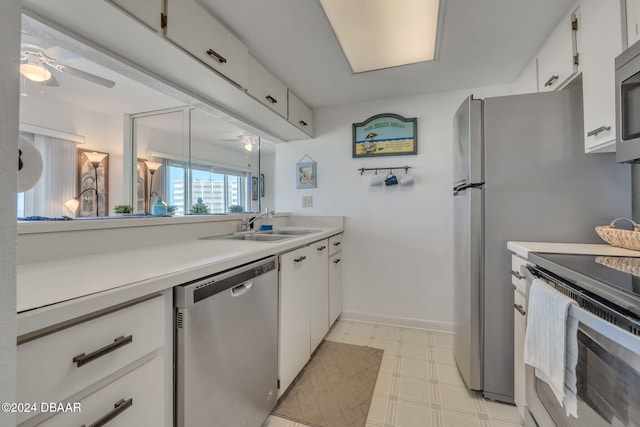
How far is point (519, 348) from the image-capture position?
129 cm

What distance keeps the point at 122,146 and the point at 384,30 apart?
319 cm

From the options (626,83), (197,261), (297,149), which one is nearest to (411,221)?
(297,149)

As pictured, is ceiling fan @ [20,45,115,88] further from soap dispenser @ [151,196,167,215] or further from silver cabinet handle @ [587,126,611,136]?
silver cabinet handle @ [587,126,611,136]

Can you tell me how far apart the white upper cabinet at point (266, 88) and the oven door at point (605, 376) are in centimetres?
192

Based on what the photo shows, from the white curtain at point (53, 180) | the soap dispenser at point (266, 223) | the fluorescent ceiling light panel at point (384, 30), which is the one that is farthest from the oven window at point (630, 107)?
the white curtain at point (53, 180)

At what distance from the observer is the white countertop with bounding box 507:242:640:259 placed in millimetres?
1108

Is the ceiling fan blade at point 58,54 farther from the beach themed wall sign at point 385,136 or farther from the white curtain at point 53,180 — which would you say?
the beach themed wall sign at point 385,136

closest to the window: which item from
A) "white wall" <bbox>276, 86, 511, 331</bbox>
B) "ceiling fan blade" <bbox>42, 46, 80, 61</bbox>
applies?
"white wall" <bbox>276, 86, 511, 331</bbox>

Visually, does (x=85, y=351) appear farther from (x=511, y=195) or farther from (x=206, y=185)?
(x=206, y=185)

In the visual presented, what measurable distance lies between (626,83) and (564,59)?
569mm

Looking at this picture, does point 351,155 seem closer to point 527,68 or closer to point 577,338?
point 527,68

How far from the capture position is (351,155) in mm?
2604

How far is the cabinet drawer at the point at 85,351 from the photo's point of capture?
508 millimetres

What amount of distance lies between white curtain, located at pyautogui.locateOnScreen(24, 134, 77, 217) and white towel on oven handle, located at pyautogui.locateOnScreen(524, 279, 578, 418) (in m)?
3.67
